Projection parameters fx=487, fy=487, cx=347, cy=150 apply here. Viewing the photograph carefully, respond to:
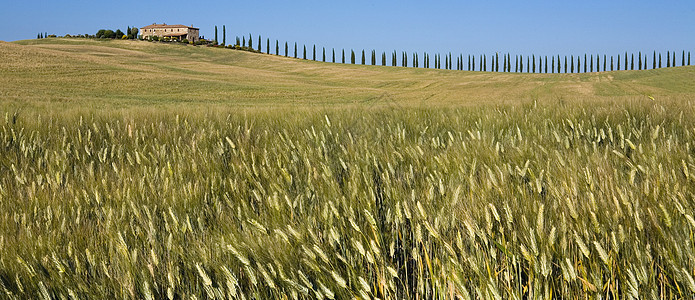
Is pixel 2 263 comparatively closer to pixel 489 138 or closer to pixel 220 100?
pixel 489 138

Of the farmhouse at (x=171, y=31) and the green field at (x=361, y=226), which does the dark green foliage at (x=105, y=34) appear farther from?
the green field at (x=361, y=226)

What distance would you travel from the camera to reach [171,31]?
11519 cm

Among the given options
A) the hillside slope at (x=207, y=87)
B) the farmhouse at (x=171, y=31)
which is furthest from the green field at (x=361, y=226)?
the farmhouse at (x=171, y=31)

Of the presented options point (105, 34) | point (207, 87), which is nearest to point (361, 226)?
point (207, 87)

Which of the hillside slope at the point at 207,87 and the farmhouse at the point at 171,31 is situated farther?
the farmhouse at the point at 171,31

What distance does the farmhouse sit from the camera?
112m

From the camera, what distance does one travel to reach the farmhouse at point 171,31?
4407 inches

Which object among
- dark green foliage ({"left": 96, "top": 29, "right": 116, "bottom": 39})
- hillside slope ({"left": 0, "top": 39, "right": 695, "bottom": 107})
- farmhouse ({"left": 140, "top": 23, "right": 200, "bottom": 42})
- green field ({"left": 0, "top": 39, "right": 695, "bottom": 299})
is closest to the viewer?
green field ({"left": 0, "top": 39, "right": 695, "bottom": 299})

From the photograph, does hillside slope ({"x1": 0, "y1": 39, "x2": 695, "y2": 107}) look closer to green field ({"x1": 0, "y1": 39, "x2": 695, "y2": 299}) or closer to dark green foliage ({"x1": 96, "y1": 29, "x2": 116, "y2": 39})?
green field ({"x1": 0, "y1": 39, "x2": 695, "y2": 299})

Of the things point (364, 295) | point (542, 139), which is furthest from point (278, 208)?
point (542, 139)

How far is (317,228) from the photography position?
1.30 meters

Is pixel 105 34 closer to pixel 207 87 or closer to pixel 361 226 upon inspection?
pixel 207 87

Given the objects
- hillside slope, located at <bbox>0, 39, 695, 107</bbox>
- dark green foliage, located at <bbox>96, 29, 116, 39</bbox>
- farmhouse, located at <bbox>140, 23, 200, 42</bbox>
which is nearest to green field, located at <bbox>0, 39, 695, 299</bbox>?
hillside slope, located at <bbox>0, 39, 695, 107</bbox>

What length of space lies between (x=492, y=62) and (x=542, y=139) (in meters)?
92.3
